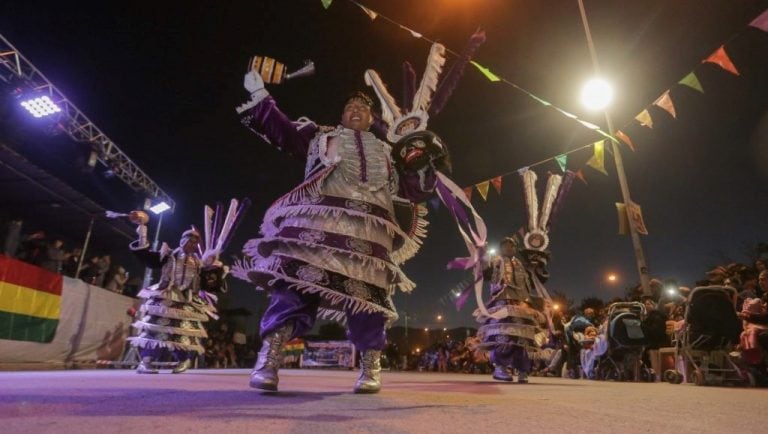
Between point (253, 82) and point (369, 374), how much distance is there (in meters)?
2.13

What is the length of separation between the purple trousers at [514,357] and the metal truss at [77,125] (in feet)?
32.4

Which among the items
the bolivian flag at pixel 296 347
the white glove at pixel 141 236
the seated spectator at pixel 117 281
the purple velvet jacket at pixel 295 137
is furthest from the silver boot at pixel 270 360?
the bolivian flag at pixel 296 347

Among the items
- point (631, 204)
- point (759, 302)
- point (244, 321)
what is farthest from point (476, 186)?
point (244, 321)

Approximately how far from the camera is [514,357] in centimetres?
537

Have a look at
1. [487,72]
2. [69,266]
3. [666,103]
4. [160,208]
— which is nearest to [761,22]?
[666,103]

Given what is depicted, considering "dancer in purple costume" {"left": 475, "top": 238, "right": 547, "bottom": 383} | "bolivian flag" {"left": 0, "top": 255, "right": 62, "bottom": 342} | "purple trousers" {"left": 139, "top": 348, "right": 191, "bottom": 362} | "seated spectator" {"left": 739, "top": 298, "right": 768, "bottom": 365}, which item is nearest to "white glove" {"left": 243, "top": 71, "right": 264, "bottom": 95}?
"dancer in purple costume" {"left": 475, "top": 238, "right": 547, "bottom": 383}

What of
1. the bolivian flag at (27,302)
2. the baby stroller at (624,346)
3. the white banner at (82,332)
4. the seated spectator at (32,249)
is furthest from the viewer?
the seated spectator at (32,249)

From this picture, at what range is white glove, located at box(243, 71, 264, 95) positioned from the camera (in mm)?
3080

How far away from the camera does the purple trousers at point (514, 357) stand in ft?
17.4

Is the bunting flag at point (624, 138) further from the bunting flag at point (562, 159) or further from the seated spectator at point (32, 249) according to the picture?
the seated spectator at point (32, 249)

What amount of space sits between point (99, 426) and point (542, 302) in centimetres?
556

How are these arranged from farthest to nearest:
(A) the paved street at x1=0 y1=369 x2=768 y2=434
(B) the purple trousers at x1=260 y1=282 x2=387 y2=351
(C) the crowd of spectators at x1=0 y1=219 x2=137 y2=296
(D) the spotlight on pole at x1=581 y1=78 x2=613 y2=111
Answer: (D) the spotlight on pole at x1=581 y1=78 x2=613 y2=111 < (C) the crowd of spectators at x1=0 y1=219 x2=137 y2=296 < (B) the purple trousers at x1=260 y1=282 x2=387 y2=351 < (A) the paved street at x1=0 y1=369 x2=768 y2=434

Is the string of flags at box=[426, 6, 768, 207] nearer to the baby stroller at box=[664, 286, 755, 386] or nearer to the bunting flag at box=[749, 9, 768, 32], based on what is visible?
the bunting flag at box=[749, 9, 768, 32]

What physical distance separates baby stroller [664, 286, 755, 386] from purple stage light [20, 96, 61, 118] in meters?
11.9
